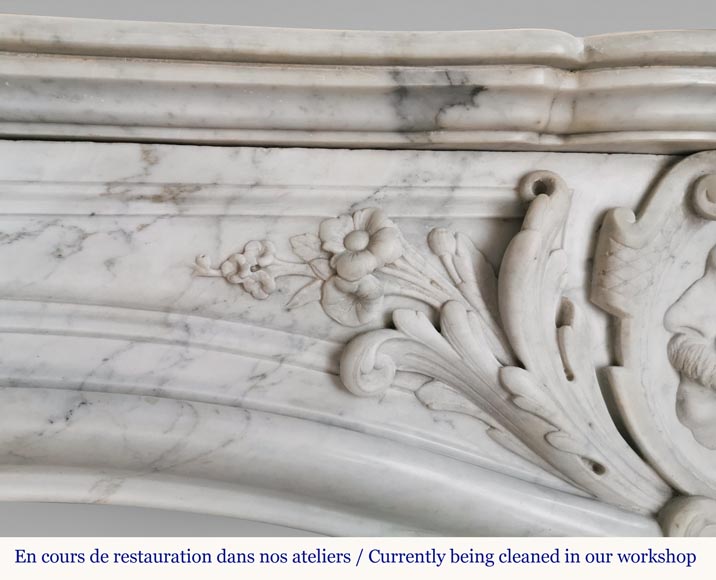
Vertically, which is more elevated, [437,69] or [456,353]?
[437,69]

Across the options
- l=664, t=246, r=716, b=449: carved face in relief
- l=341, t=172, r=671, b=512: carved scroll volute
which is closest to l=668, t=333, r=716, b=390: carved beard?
l=664, t=246, r=716, b=449: carved face in relief

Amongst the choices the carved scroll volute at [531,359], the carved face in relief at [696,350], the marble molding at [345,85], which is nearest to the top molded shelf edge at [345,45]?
the marble molding at [345,85]

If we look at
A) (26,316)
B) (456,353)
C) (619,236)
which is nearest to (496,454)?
(456,353)

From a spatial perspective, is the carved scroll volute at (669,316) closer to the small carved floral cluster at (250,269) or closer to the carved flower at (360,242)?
the carved flower at (360,242)

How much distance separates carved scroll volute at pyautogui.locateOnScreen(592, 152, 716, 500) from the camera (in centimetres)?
77

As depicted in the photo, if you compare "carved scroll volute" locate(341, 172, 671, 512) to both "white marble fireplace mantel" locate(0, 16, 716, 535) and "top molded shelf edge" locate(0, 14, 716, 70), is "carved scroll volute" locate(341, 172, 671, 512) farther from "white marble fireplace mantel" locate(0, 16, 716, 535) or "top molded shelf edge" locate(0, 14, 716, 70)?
"top molded shelf edge" locate(0, 14, 716, 70)

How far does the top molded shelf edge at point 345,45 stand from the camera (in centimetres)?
66

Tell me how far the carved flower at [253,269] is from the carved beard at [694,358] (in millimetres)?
486

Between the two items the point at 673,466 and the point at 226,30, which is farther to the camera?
the point at 673,466

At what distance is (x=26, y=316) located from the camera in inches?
29.4

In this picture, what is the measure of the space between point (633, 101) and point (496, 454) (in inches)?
16.8

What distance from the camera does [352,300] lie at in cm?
78

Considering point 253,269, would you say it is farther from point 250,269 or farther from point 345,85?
point 345,85

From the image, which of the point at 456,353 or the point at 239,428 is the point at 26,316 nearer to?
the point at 239,428
